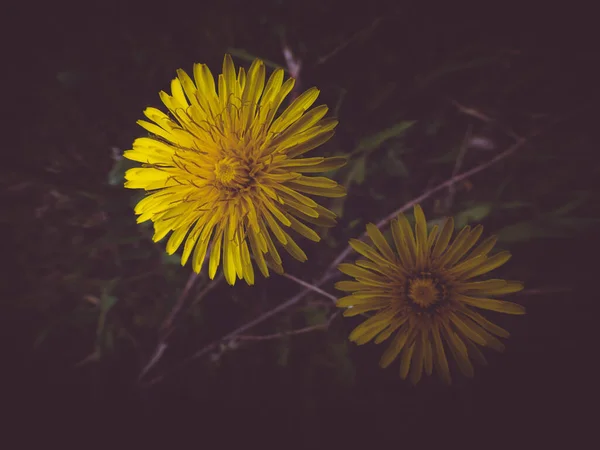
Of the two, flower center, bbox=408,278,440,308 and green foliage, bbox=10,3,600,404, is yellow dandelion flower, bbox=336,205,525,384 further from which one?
green foliage, bbox=10,3,600,404

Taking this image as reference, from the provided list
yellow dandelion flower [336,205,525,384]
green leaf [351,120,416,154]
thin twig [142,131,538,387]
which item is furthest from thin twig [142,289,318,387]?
green leaf [351,120,416,154]

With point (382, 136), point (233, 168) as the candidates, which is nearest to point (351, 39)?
point (382, 136)

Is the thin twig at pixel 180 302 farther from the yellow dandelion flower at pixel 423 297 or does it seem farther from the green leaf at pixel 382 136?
the green leaf at pixel 382 136

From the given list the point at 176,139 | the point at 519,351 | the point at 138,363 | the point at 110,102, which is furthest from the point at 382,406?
the point at 110,102

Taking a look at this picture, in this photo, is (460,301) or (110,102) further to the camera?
(110,102)

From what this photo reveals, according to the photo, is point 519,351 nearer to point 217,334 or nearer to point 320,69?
point 217,334

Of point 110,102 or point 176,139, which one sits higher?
point 110,102

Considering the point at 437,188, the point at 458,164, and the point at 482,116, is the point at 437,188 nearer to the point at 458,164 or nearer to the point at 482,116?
the point at 458,164
